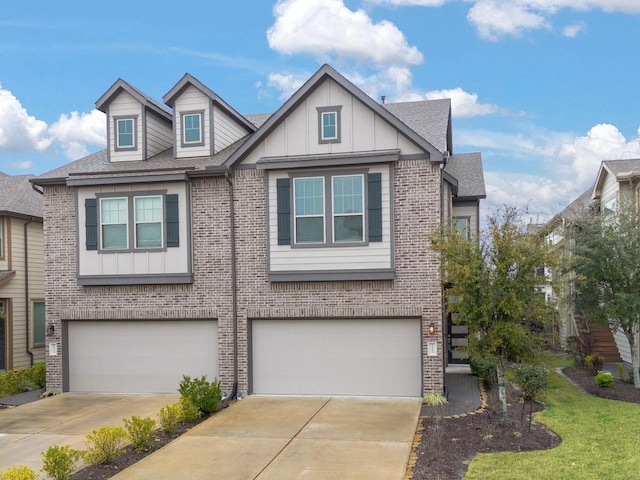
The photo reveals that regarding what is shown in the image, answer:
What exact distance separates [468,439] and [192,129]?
10.9 metres

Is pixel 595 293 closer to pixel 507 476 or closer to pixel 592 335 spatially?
pixel 592 335

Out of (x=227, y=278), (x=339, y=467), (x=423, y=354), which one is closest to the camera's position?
(x=339, y=467)

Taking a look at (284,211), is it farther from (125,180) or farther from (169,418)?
(169,418)

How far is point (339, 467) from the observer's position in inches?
368

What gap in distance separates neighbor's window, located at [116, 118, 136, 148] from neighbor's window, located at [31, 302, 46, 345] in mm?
7474

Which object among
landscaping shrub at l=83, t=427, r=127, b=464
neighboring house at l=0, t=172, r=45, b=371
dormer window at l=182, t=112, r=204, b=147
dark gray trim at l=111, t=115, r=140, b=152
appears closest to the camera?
landscaping shrub at l=83, t=427, r=127, b=464

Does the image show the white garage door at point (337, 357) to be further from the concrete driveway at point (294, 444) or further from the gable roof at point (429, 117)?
the gable roof at point (429, 117)

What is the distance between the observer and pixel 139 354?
53.7ft

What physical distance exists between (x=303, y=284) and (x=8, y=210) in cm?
1070

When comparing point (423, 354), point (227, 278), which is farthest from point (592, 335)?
point (227, 278)

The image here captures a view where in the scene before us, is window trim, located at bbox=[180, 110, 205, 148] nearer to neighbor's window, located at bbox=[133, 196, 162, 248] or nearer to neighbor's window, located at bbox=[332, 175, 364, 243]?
neighbor's window, located at bbox=[133, 196, 162, 248]

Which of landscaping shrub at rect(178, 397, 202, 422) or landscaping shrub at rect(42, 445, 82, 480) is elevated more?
landscaping shrub at rect(42, 445, 82, 480)

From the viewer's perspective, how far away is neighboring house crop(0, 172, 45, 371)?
1988 centimetres

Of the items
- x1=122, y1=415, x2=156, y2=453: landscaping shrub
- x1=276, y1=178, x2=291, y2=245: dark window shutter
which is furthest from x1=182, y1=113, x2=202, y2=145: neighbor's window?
x1=122, y1=415, x2=156, y2=453: landscaping shrub
